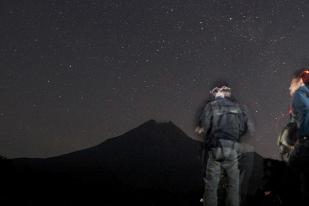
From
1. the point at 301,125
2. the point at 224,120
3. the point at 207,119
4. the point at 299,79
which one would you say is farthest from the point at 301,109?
the point at 207,119

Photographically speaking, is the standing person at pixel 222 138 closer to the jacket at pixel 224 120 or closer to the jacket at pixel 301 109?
the jacket at pixel 224 120

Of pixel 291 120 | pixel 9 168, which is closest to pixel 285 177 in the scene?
pixel 291 120

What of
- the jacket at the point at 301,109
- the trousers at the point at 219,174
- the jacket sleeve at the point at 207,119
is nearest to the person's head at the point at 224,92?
the jacket sleeve at the point at 207,119

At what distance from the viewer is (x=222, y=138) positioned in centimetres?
770

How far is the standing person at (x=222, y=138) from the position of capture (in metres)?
7.64

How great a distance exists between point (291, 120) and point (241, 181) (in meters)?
1.52

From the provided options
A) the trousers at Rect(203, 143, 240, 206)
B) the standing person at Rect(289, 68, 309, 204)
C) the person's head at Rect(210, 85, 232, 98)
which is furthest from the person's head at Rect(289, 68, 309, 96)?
the trousers at Rect(203, 143, 240, 206)

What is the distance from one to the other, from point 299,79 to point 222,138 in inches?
62.3

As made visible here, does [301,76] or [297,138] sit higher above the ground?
[301,76]

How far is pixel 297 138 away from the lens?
6.49 meters

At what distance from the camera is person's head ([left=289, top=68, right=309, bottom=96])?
6.52 metres

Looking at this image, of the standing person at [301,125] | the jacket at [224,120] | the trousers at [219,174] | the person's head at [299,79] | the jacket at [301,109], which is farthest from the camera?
the jacket at [224,120]

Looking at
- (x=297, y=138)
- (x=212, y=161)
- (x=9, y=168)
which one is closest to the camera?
(x=297, y=138)

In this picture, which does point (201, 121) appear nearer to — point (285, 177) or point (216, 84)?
point (216, 84)
